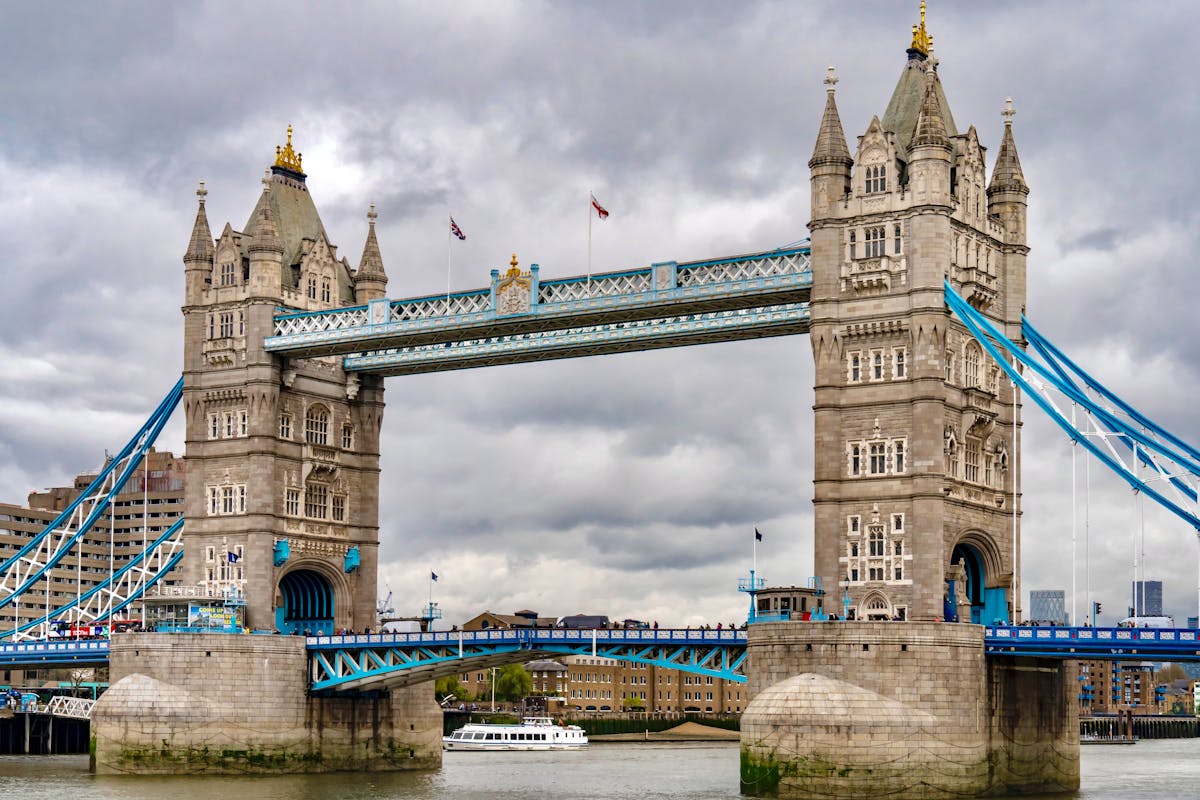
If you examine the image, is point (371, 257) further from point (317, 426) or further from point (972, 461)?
point (972, 461)

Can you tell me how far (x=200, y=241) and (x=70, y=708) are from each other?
42096 millimetres

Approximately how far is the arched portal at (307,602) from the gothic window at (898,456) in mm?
38273

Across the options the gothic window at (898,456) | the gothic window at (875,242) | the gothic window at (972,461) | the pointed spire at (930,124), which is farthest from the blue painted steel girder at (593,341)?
the pointed spire at (930,124)

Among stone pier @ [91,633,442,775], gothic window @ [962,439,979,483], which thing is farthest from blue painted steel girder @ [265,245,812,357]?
stone pier @ [91,633,442,775]

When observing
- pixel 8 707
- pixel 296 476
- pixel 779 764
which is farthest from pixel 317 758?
pixel 8 707

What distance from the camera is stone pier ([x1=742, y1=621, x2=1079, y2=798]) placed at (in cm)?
8131

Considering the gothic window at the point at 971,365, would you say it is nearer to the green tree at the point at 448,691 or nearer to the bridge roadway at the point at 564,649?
the bridge roadway at the point at 564,649

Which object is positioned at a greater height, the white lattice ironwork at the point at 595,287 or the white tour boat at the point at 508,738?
the white lattice ironwork at the point at 595,287

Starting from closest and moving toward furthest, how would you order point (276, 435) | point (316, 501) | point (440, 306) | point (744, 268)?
point (744, 268), point (440, 306), point (276, 435), point (316, 501)

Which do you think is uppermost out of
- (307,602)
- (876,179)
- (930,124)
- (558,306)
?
(930,124)

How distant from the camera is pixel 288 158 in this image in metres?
117

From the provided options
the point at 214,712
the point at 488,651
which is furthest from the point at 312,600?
the point at 488,651

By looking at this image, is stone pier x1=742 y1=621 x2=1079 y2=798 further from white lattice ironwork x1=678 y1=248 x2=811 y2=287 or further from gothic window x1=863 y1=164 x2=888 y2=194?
gothic window x1=863 y1=164 x2=888 y2=194

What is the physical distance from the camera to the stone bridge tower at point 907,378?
8812 centimetres
